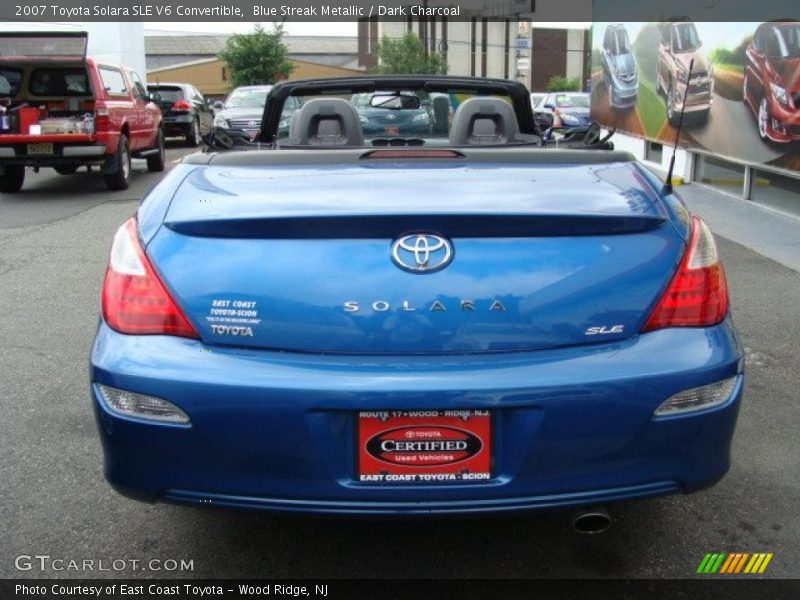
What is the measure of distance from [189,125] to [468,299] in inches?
788

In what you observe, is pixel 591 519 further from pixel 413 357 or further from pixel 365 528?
pixel 365 528

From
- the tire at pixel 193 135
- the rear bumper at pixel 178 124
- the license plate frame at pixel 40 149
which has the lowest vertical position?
the tire at pixel 193 135

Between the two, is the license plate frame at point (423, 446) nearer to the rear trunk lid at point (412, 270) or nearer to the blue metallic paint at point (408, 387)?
the blue metallic paint at point (408, 387)

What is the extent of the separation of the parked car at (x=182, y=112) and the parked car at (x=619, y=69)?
9080mm

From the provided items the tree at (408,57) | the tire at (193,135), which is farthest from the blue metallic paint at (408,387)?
the tree at (408,57)

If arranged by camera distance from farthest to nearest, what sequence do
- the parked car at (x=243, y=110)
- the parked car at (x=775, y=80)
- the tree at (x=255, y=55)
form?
1. the tree at (x=255, y=55)
2. the parked car at (x=243, y=110)
3. the parked car at (x=775, y=80)

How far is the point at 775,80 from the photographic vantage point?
8719mm

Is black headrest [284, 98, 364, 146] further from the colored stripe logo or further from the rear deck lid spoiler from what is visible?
the colored stripe logo

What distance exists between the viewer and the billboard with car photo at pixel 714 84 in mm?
8570

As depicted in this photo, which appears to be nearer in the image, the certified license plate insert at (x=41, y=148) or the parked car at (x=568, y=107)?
the certified license plate insert at (x=41, y=148)

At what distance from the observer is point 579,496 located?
7.55ft

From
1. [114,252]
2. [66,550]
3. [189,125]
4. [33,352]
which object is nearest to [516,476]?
[114,252]

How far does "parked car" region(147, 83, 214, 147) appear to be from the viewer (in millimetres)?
20609

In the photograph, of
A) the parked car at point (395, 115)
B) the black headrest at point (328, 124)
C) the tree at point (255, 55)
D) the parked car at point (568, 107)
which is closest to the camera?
the black headrest at point (328, 124)
